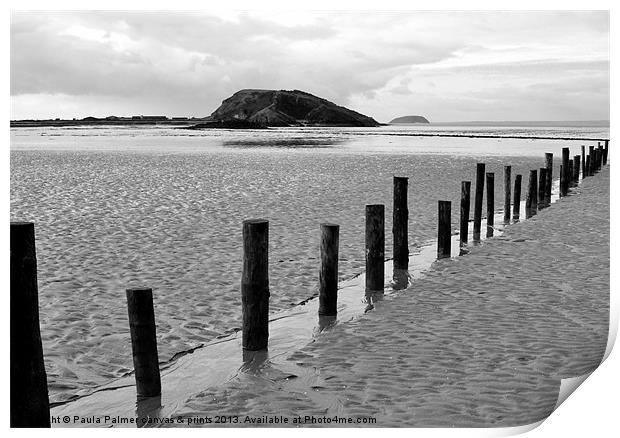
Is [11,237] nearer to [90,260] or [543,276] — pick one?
[90,260]

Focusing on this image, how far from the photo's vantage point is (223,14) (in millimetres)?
6332

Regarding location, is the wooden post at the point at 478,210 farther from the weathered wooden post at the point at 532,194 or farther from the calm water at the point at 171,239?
the weathered wooden post at the point at 532,194

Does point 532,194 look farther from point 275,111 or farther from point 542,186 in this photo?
point 275,111

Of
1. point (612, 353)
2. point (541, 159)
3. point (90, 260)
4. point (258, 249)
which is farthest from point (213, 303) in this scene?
point (541, 159)

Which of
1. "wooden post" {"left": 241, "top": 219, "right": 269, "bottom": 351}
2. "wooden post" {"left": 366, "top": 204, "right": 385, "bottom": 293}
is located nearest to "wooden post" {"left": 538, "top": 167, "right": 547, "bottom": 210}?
"wooden post" {"left": 366, "top": 204, "right": 385, "bottom": 293}

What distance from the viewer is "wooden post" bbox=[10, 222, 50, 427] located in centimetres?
412

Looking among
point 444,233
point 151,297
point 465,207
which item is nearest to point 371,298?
point 444,233

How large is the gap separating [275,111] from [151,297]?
362ft

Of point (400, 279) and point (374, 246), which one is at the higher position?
point (374, 246)

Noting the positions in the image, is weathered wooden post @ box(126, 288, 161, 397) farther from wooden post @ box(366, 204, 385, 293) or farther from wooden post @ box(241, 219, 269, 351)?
wooden post @ box(366, 204, 385, 293)

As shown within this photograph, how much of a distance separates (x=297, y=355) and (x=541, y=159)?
98.4 ft

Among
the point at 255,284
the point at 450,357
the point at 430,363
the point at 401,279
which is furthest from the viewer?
the point at 401,279

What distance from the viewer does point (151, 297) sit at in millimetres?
5047

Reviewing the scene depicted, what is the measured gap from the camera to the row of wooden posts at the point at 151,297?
13.6 feet
